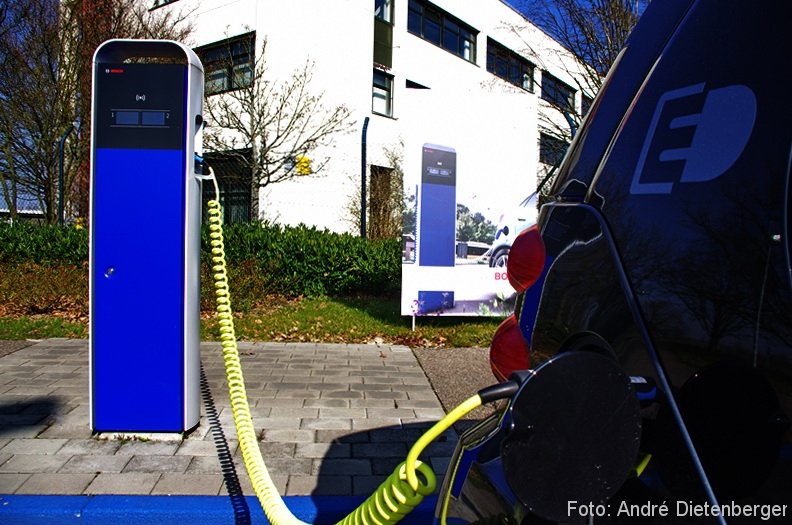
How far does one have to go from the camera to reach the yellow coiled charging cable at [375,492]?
1434 millimetres

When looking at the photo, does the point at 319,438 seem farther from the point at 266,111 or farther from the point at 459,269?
the point at 266,111

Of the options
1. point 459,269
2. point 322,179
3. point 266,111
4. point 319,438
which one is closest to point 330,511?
point 319,438

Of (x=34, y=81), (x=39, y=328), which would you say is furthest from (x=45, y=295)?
(x=34, y=81)

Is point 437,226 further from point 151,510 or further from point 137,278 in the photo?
point 151,510

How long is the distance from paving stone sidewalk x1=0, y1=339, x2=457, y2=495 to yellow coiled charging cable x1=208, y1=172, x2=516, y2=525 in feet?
1.21

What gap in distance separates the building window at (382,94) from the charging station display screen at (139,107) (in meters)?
17.3

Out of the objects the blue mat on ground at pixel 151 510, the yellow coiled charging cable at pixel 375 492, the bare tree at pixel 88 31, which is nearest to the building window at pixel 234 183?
the bare tree at pixel 88 31

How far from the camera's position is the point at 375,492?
5.92 ft

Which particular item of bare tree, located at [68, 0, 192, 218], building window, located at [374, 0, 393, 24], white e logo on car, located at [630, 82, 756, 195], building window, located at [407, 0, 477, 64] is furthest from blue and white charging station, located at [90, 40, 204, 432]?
building window, located at [407, 0, 477, 64]

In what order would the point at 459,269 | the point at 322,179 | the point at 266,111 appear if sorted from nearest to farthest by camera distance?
the point at 459,269
the point at 266,111
the point at 322,179

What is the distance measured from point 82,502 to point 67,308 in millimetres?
6643

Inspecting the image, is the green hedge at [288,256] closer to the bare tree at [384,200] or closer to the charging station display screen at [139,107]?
the bare tree at [384,200]

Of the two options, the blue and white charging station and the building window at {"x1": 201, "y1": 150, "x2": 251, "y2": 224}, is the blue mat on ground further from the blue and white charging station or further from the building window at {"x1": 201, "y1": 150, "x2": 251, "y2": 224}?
the building window at {"x1": 201, "y1": 150, "x2": 251, "y2": 224}

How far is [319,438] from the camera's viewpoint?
419 cm
